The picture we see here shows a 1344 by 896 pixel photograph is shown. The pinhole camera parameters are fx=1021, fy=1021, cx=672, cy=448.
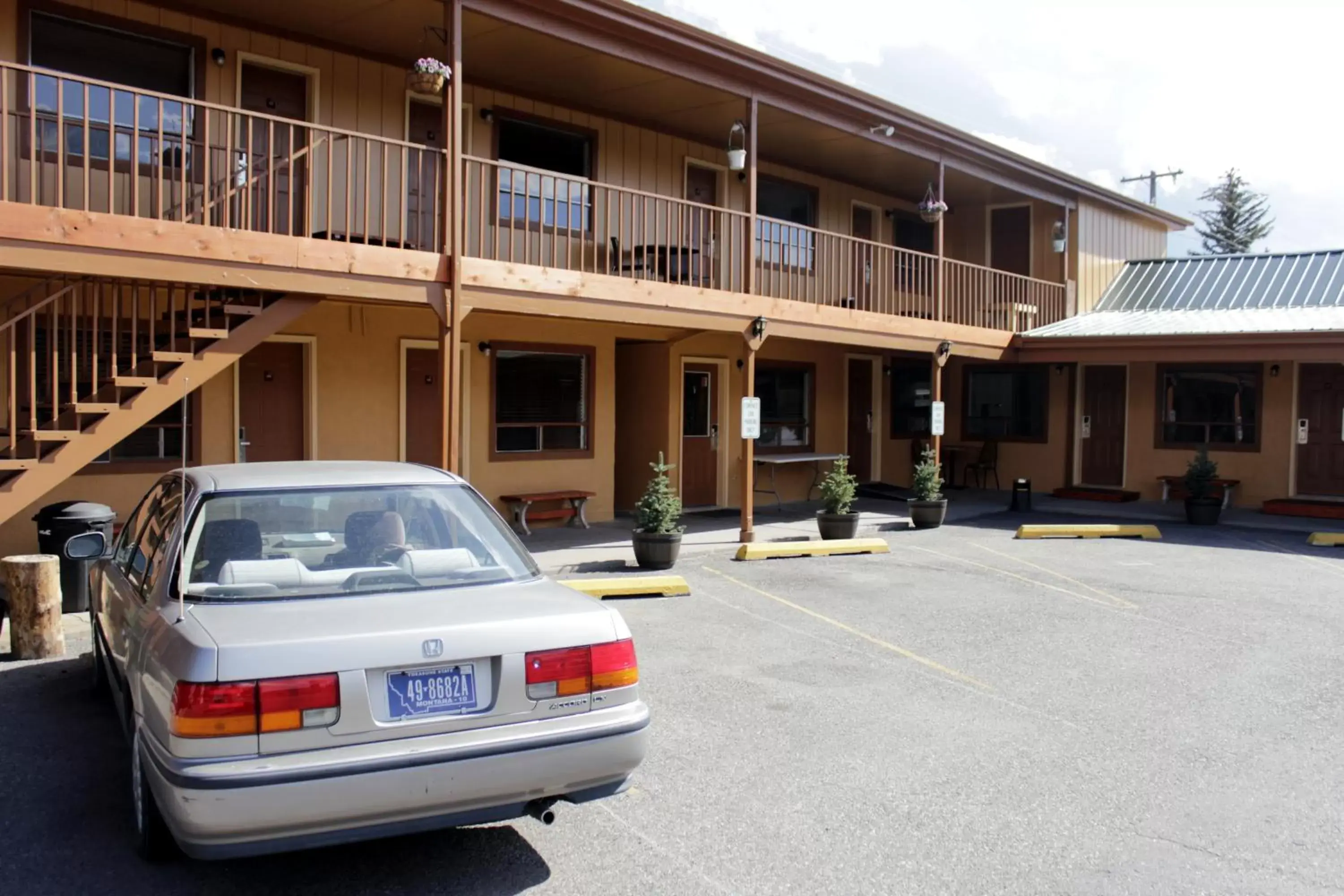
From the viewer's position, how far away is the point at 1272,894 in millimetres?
3695

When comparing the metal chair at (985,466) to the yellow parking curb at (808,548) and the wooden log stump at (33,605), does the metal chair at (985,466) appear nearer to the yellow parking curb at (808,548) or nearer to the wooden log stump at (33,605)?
the yellow parking curb at (808,548)

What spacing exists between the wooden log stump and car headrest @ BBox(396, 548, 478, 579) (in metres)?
3.91

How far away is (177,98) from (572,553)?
19.3ft

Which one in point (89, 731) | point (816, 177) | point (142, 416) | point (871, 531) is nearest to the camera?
point (89, 731)

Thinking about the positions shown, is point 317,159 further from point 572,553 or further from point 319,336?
point 572,553

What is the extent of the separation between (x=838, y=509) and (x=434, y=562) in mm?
8816

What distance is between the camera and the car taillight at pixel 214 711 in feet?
10.3

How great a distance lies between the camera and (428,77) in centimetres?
905

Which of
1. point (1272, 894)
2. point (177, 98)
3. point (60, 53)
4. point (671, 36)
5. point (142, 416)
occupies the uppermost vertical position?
point (671, 36)

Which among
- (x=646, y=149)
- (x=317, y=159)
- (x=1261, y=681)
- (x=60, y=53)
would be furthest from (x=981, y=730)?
(x=646, y=149)

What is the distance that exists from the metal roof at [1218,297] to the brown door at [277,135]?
41.0 ft

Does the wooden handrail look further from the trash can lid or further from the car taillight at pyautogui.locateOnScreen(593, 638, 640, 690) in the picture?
the car taillight at pyautogui.locateOnScreen(593, 638, 640, 690)

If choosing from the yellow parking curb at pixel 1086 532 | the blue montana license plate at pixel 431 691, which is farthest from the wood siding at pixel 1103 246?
the blue montana license plate at pixel 431 691

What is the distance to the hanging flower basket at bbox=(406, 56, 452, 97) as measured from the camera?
902 cm
